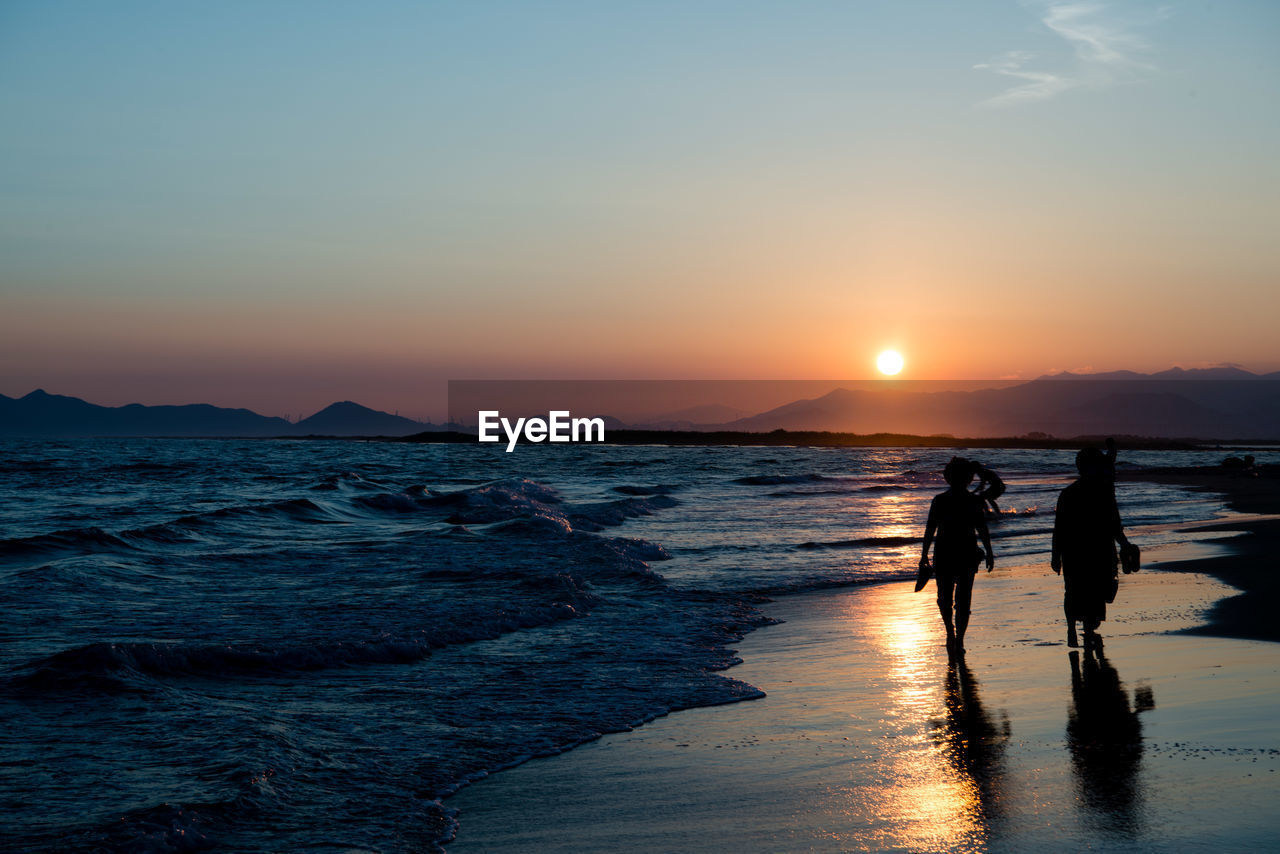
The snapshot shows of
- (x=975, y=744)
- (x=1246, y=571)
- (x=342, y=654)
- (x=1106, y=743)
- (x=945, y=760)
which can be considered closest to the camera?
(x=945, y=760)

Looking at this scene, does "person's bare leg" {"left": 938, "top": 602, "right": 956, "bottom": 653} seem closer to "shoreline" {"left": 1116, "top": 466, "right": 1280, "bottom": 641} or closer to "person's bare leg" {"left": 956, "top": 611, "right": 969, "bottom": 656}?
"person's bare leg" {"left": 956, "top": 611, "right": 969, "bottom": 656}

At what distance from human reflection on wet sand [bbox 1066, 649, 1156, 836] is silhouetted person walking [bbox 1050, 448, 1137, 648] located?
2.25 feet

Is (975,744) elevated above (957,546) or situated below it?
below

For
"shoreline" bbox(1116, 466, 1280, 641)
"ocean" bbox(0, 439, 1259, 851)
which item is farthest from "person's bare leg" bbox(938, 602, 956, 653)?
"shoreline" bbox(1116, 466, 1280, 641)

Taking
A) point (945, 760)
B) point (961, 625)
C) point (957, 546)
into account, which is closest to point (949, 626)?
point (961, 625)

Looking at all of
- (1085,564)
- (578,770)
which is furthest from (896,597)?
(578,770)

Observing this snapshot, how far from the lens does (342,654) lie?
920cm

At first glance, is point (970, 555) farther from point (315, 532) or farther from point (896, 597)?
point (315, 532)

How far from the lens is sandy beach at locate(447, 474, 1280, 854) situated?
458 centimetres

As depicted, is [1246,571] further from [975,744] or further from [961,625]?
[975,744]

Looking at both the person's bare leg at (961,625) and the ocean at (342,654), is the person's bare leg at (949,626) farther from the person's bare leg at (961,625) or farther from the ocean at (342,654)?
the ocean at (342,654)

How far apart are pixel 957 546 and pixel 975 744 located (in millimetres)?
3037

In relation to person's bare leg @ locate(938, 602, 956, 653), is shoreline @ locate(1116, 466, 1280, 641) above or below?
below

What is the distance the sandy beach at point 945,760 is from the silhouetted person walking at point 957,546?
378 millimetres
